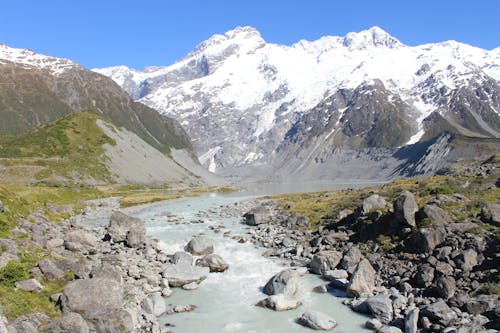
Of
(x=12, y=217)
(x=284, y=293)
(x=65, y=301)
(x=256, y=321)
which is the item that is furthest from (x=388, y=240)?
(x=12, y=217)

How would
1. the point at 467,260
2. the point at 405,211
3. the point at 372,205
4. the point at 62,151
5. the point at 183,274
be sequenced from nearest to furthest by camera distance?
the point at 467,260 < the point at 183,274 < the point at 405,211 < the point at 372,205 < the point at 62,151

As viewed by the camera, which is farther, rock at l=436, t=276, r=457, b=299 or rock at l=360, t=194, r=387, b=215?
rock at l=360, t=194, r=387, b=215

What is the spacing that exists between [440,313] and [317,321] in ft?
25.6

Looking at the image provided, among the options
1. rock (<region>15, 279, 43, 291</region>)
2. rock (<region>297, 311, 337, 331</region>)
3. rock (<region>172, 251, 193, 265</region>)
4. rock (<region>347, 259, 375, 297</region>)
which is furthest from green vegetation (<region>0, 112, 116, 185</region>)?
rock (<region>297, 311, 337, 331</region>)

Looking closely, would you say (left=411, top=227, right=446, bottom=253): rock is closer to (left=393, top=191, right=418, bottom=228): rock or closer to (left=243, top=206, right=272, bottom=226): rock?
(left=393, top=191, right=418, bottom=228): rock

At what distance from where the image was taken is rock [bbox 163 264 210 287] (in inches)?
1429

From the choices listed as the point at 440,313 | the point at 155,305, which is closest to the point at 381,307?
the point at 440,313

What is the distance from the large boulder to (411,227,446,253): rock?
93.4ft

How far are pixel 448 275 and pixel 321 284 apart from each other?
1000 cm

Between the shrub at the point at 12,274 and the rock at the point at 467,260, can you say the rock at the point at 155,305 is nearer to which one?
the shrub at the point at 12,274

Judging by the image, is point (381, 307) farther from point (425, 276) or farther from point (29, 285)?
point (29, 285)

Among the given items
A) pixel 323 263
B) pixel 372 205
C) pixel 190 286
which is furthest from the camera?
pixel 372 205

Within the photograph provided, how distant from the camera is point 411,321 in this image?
26766mm

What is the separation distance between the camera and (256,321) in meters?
29.1
